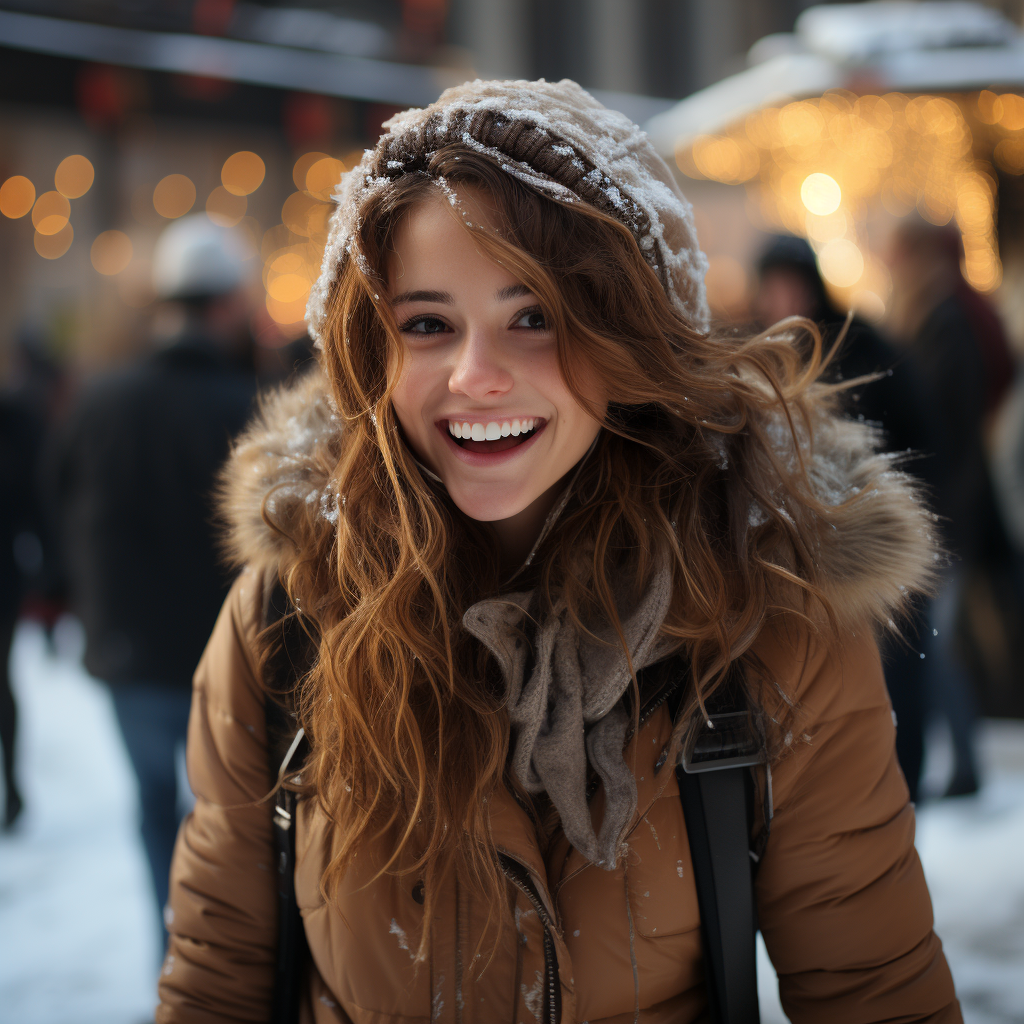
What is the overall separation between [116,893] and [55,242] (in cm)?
868

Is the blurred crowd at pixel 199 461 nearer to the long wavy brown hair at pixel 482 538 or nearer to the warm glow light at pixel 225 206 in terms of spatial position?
the long wavy brown hair at pixel 482 538

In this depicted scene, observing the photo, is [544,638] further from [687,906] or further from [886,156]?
[886,156]

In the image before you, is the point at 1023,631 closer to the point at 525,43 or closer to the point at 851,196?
the point at 851,196

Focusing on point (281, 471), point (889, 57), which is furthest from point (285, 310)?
point (281, 471)

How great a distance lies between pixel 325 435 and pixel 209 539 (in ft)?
4.76

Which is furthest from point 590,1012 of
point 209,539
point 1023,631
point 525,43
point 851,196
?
point 525,43

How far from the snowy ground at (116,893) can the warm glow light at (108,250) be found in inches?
272

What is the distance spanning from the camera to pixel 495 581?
1381 millimetres

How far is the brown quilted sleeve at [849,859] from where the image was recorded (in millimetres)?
1184

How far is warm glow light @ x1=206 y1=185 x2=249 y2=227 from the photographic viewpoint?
33.7 feet

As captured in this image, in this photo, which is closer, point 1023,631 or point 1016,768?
point 1016,768

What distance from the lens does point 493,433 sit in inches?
47.4

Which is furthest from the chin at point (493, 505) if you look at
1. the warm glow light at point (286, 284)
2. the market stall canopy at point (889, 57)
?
the warm glow light at point (286, 284)

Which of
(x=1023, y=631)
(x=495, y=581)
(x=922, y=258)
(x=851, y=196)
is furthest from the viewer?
(x=851, y=196)
